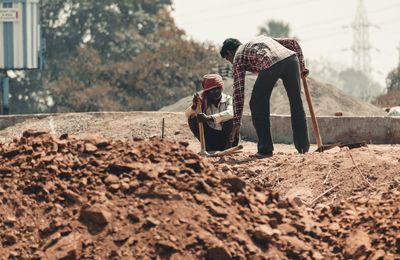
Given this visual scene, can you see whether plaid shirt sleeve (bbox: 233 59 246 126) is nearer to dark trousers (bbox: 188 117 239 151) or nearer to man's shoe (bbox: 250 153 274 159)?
man's shoe (bbox: 250 153 274 159)

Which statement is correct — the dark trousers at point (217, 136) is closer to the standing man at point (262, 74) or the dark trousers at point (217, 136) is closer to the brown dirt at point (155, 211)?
the standing man at point (262, 74)

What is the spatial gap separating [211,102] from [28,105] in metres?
26.5

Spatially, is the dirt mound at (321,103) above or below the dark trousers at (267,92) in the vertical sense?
below

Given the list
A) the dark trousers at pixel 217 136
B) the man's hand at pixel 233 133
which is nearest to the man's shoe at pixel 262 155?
the man's hand at pixel 233 133

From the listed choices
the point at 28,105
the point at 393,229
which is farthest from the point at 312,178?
the point at 28,105

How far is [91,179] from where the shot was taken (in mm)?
7562

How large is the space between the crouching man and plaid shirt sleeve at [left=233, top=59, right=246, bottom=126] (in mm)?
737

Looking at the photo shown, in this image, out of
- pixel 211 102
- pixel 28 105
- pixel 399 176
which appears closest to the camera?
pixel 399 176

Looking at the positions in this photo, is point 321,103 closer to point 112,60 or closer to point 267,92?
point 267,92

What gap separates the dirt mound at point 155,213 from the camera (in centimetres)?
687

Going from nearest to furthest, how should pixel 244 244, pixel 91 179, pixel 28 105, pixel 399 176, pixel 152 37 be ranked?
1. pixel 244 244
2. pixel 91 179
3. pixel 399 176
4. pixel 28 105
5. pixel 152 37

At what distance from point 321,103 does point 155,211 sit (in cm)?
1796

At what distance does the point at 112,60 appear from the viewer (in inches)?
1613

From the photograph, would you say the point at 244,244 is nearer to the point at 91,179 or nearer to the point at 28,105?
the point at 91,179
